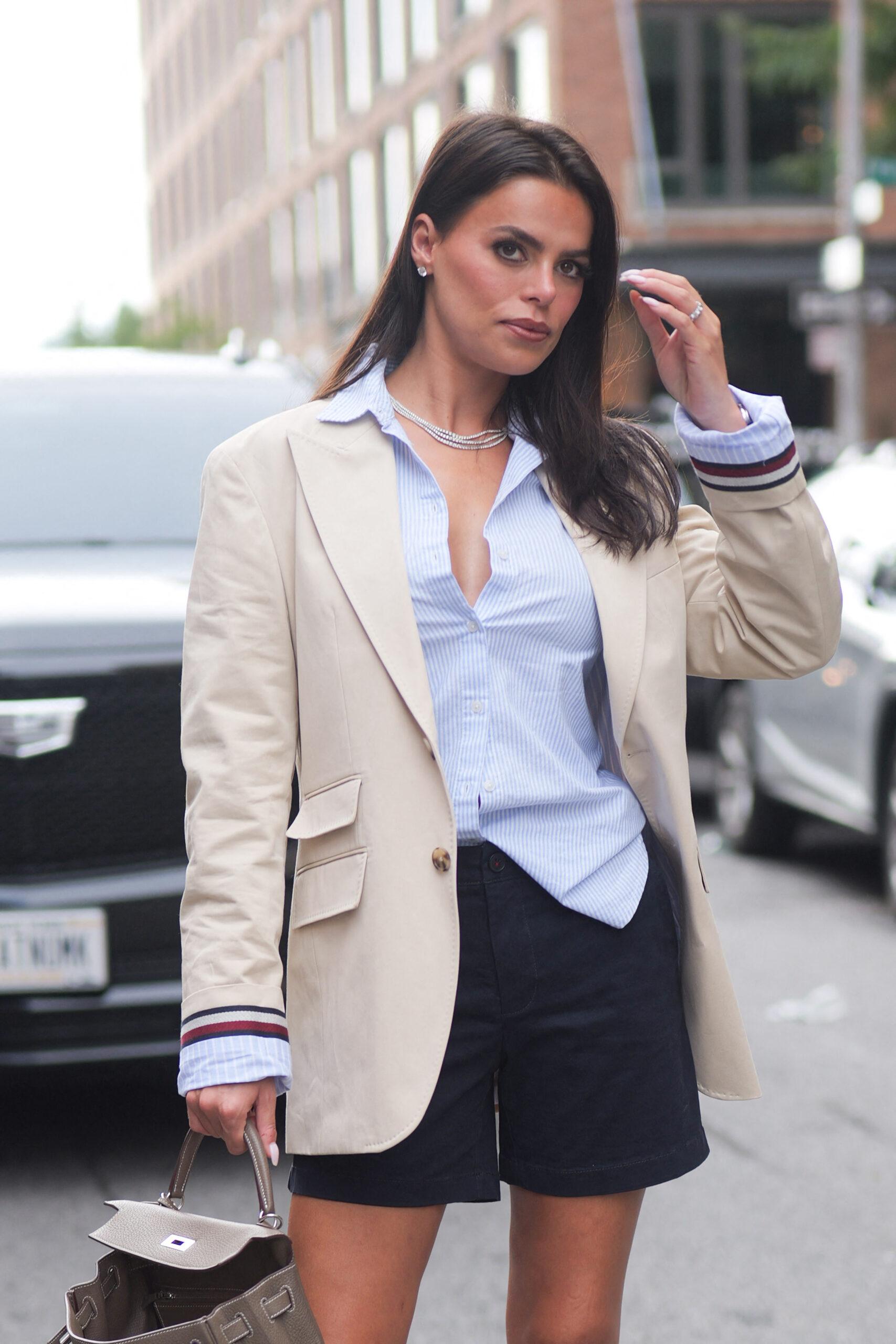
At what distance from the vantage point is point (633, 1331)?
3541 mm

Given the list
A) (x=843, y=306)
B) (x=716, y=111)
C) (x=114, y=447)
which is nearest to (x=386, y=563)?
(x=114, y=447)

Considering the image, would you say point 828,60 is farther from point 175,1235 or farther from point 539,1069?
point 175,1235

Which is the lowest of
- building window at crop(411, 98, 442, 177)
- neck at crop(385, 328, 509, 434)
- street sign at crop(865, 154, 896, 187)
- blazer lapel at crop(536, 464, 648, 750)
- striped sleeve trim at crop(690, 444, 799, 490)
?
blazer lapel at crop(536, 464, 648, 750)

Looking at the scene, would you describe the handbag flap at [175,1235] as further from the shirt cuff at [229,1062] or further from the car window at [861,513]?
the car window at [861,513]

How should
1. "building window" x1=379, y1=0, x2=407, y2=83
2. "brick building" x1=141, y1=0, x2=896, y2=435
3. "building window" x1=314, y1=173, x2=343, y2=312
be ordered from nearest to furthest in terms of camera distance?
"brick building" x1=141, y1=0, x2=896, y2=435, "building window" x1=379, y1=0, x2=407, y2=83, "building window" x1=314, y1=173, x2=343, y2=312

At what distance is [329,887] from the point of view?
7.22ft

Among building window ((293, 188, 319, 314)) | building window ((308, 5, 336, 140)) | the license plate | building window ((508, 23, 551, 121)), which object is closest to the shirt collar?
the license plate

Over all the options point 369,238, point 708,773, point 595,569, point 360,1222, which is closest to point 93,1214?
point 360,1222

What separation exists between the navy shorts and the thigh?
0.07ft

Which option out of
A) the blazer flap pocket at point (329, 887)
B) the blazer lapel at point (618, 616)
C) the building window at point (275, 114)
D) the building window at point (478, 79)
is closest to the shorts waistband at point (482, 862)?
the blazer flap pocket at point (329, 887)

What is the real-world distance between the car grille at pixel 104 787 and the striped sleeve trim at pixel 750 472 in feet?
6.81

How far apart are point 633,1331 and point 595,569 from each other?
6.05ft

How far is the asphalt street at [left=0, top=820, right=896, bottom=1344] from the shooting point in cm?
362

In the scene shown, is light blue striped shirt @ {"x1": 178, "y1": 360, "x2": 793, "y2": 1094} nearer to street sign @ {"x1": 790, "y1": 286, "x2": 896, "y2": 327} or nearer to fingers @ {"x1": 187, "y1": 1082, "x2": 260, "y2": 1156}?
fingers @ {"x1": 187, "y1": 1082, "x2": 260, "y2": 1156}
